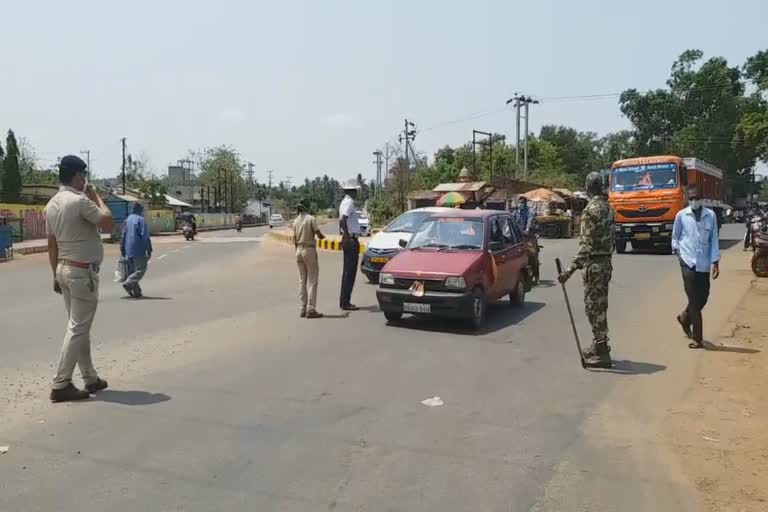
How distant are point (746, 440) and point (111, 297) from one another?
36.3 ft

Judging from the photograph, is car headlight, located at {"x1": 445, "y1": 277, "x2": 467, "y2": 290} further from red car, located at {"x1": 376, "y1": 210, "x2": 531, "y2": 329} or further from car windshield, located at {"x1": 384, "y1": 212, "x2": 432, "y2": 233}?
car windshield, located at {"x1": 384, "y1": 212, "x2": 432, "y2": 233}

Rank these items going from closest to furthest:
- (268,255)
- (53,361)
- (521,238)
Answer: (53,361) < (521,238) < (268,255)

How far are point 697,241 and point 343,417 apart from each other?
201 inches

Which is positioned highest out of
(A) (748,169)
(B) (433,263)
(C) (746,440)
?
(A) (748,169)

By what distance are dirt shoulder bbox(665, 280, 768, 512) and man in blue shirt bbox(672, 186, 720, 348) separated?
45cm

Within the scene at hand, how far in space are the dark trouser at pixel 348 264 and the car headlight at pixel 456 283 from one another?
2405 mm

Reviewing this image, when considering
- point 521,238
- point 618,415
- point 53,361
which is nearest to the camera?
point 618,415

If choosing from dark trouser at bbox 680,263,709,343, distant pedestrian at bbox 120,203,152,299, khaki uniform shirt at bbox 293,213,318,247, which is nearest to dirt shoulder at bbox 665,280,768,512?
dark trouser at bbox 680,263,709,343

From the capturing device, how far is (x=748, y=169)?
7581 cm

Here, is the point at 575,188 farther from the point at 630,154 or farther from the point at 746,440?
the point at 746,440

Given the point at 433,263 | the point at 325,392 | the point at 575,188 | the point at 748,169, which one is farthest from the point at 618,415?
the point at 748,169

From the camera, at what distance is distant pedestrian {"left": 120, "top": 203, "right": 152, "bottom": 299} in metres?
12.4

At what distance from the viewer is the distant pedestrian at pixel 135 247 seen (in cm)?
1236

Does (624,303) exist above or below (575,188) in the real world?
below
